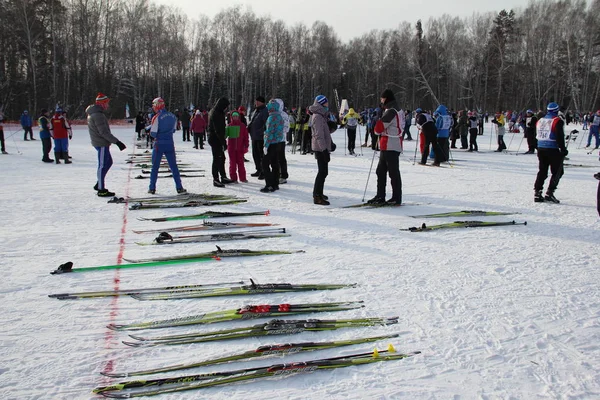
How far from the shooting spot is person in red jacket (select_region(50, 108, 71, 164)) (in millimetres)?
12414

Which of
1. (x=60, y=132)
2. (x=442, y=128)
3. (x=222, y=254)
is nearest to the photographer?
(x=222, y=254)

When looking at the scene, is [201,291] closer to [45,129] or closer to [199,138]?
[45,129]

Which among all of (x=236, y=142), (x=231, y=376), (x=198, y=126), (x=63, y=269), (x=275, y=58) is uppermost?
(x=275, y=58)

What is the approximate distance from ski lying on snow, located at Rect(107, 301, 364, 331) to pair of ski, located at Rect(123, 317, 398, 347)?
0.13 meters

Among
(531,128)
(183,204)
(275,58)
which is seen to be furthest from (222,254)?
(275,58)

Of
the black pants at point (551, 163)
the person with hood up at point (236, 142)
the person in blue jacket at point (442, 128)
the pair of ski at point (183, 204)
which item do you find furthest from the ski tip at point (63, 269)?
the person in blue jacket at point (442, 128)

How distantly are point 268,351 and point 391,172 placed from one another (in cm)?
480

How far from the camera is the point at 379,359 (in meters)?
2.71

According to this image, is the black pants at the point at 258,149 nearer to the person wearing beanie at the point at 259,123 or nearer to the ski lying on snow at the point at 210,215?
the person wearing beanie at the point at 259,123

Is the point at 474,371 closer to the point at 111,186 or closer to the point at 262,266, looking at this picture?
the point at 262,266

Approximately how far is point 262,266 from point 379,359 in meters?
1.87

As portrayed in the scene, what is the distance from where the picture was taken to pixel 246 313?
3230mm

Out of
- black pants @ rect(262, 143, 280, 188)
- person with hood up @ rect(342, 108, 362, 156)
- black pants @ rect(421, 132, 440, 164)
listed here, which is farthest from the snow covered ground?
person with hood up @ rect(342, 108, 362, 156)

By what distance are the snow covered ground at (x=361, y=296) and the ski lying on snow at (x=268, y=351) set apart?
5 cm
